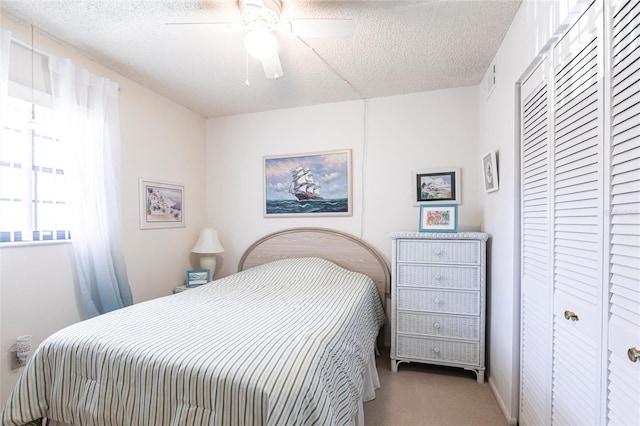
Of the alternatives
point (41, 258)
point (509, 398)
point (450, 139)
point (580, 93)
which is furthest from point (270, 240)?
point (580, 93)

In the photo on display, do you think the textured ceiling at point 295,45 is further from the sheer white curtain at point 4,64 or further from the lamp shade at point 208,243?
the lamp shade at point 208,243

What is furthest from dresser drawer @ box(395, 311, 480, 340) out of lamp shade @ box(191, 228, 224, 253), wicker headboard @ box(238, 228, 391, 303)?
lamp shade @ box(191, 228, 224, 253)

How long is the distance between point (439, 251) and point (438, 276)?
0.19 m

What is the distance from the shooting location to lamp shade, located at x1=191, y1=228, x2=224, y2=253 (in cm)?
295

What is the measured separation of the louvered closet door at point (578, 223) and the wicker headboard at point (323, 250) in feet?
4.97

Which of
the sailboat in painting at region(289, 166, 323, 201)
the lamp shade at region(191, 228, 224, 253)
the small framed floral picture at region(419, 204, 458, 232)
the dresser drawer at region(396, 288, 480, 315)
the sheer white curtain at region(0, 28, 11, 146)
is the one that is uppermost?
the sheer white curtain at region(0, 28, 11, 146)

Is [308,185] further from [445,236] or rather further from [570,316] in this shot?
[570,316]

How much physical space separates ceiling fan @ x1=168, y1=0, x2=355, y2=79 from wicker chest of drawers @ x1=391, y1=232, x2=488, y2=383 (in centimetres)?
152

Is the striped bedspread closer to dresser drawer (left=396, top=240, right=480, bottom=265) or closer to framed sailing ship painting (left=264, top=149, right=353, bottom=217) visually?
dresser drawer (left=396, top=240, right=480, bottom=265)

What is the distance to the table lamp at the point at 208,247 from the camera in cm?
295

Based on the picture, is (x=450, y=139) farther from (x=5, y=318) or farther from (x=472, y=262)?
(x=5, y=318)

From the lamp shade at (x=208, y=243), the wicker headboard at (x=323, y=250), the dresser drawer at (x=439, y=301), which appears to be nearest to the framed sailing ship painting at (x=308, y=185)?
the wicker headboard at (x=323, y=250)

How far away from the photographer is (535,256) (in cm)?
148

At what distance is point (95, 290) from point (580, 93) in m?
2.91
